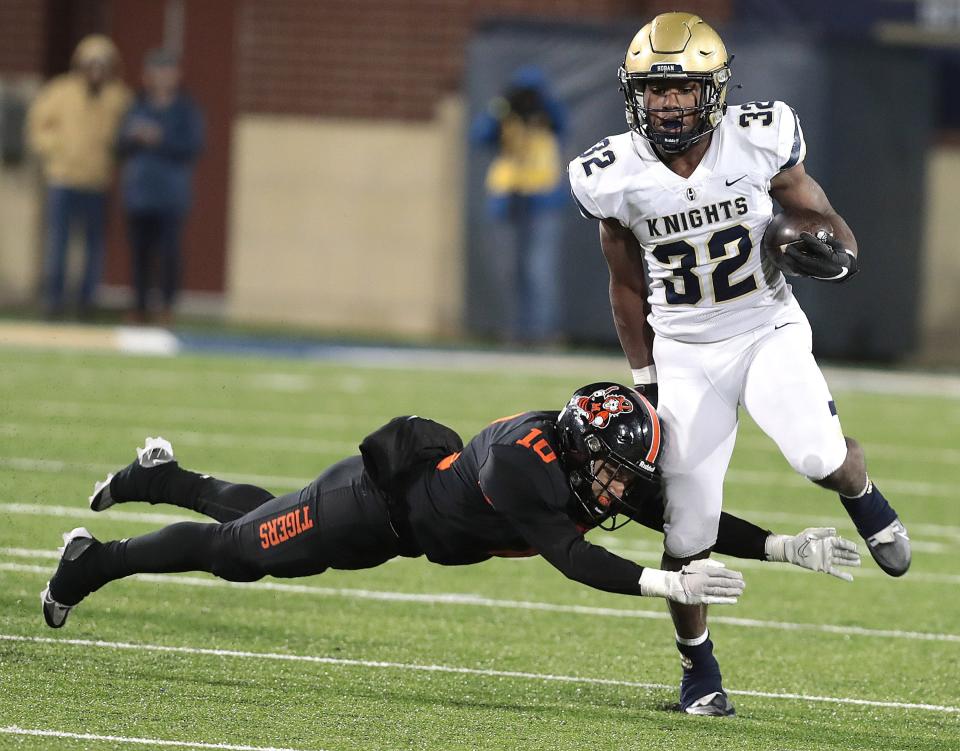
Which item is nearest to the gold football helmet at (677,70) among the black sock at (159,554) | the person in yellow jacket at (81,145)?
the black sock at (159,554)

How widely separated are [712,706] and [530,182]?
8.74m

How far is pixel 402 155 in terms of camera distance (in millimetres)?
15469

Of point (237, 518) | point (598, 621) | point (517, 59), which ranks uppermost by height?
point (517, 59)

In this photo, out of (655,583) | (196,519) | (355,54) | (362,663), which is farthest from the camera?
(355,54)

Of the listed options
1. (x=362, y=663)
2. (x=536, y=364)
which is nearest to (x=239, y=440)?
(x=536, y=364)

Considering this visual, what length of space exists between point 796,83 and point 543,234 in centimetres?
207

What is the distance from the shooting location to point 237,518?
5.21m

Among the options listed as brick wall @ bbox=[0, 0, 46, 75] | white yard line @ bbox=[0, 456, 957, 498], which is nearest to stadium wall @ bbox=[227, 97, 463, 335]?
brick wall @ bbox=[0, 0, 46, 75]

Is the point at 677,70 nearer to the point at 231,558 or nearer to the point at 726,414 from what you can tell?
the point at 726,414

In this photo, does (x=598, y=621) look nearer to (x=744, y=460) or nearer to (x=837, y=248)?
(x=837, y=248)

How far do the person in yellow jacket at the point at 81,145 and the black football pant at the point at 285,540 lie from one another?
9201 millimetres

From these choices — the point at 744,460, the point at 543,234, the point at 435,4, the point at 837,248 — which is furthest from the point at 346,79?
the point at 837,248

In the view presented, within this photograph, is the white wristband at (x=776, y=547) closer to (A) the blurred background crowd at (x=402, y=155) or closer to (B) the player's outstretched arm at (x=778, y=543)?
(B) the player's outstretched arm at (x=778, y=543)

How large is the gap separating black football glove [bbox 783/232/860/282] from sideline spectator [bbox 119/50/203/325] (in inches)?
352
